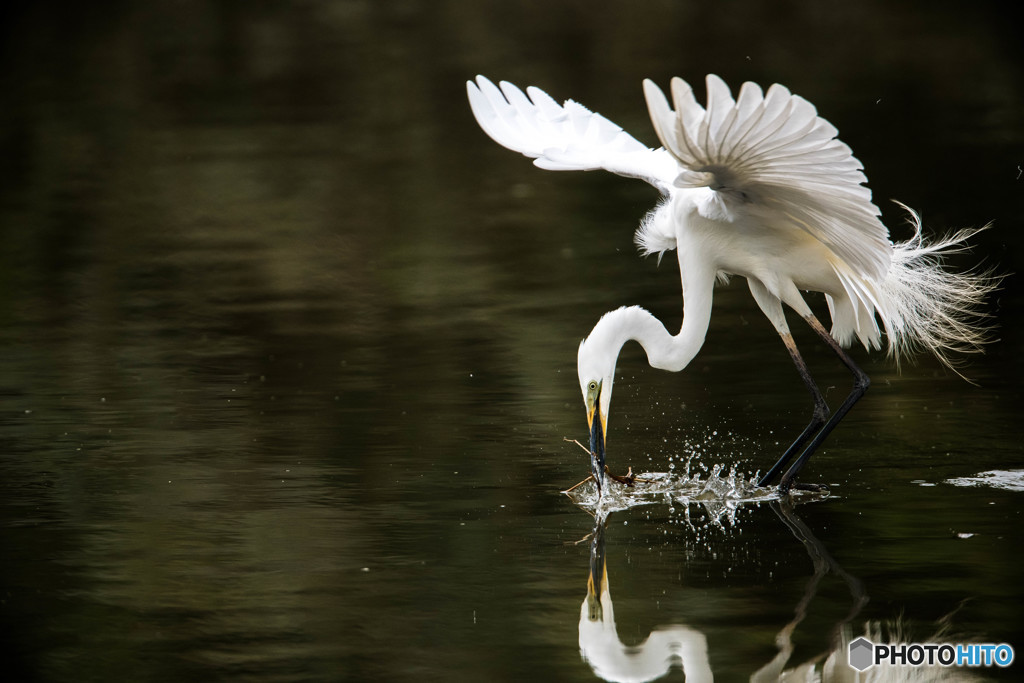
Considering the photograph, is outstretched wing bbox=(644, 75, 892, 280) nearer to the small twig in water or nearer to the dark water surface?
the dark water surface

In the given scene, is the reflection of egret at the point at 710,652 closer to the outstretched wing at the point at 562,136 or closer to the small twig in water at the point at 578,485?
the small twig in water at the point at 578,485

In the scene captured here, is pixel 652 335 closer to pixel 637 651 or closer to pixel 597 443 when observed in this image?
pixel 597 443

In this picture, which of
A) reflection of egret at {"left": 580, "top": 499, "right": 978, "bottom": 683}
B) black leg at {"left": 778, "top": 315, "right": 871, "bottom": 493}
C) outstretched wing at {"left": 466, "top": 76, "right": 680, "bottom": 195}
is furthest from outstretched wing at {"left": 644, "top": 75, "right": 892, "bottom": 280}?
reflection of egret at {"left": 580, "top": 499, "right": 978, "bottom": 683}

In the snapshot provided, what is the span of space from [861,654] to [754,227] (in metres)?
2.55

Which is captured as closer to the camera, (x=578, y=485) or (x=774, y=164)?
(x=774, y=164)

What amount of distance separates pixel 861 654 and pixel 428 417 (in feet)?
11.7

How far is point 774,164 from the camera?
18.6 ft

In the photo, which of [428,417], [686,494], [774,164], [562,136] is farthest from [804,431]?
[428,417]

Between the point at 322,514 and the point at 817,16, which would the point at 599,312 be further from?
the point at 817,16

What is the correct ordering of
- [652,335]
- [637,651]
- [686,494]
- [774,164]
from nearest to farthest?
1. [637,651]
2. [774,164]
3. [686,494]
4. [652,335]

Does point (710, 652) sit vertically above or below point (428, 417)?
below

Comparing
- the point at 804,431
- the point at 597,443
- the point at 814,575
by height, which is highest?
the point at 804,431

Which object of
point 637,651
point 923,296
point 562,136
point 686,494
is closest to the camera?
point 637,651

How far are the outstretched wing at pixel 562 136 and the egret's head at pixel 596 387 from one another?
1148mm
